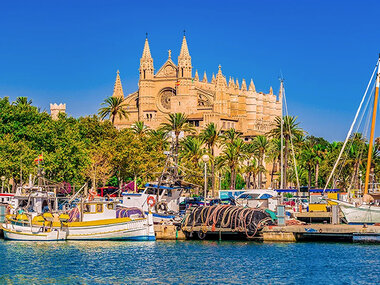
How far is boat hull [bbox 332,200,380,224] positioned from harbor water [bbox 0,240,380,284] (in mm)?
5303

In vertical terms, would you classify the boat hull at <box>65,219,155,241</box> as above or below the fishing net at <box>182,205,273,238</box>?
below

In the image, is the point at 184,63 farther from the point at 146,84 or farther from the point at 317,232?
the point at 317,232

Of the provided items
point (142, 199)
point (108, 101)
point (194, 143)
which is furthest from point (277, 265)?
point (108, 101)

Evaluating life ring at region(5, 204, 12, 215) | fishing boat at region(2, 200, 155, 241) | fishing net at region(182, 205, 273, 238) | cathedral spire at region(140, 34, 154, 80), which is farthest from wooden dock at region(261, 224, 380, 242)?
cathedral spire at region(140, 34, 154, 80)

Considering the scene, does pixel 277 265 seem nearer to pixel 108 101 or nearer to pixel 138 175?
pixel 138 175

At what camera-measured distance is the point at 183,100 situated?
173000 mm

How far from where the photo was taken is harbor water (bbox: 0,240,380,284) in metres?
40.0

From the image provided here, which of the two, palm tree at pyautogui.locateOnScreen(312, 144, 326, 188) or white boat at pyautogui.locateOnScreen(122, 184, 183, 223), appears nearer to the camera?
white boat at pyautogui.locateOnScreen(122, 184, 183, 223)

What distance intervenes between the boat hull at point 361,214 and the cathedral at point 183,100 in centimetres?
10819

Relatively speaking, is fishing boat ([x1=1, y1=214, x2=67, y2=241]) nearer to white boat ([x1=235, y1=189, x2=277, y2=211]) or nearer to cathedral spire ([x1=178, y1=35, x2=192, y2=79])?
white boat ([x1=235, y1=189, x2=277, y2=211])

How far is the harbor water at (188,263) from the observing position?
40.0m

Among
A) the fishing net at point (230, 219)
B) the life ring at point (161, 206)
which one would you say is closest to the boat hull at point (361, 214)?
the fishing net at point (230, 219)

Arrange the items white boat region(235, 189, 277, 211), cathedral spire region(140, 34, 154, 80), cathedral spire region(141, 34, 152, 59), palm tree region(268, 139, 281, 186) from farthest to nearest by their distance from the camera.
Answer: cathedral spire region(141, 34, 152, 59) → cathedral spire region(140, 34, 154, 80) → palm tree region(268, 139, 281, 186) → white boat region(235, 189, 277, 211)

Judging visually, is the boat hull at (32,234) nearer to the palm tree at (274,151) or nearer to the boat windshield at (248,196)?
the boat windshield at (248,196)
